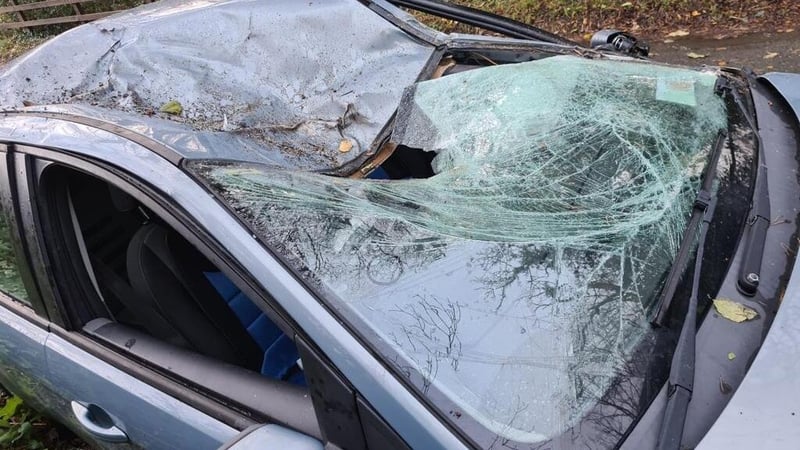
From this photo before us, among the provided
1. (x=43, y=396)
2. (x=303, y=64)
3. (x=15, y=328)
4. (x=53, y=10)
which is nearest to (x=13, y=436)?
(x=43, y=396)

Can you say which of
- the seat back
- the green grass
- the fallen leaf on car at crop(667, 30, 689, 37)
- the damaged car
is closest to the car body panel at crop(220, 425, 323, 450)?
the damaged car

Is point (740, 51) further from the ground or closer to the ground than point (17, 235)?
further from the ground

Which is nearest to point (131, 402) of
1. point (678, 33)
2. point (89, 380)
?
point (89, 380)

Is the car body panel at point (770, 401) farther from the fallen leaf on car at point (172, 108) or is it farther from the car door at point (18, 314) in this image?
the fallen leaf on car at point (172, 108)

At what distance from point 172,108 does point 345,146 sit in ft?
2.28

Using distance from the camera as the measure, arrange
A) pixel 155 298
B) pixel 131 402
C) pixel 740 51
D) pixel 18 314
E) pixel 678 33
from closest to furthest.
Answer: pixel 131 402 < pixel 155 298 < pixel 18 314 < pixel 740 51 < pixel 678 33

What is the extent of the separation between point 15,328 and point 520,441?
1769 millimetres

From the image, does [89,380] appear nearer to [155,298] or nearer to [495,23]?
[155,298]

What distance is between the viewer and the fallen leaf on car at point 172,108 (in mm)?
2447

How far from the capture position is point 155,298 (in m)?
1.94

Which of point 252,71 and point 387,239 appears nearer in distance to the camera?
point 387,239

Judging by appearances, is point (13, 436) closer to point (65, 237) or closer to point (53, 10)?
point (65, 237)

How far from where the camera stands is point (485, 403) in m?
1.32

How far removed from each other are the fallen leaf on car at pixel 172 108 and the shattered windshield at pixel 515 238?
0.85 meters
